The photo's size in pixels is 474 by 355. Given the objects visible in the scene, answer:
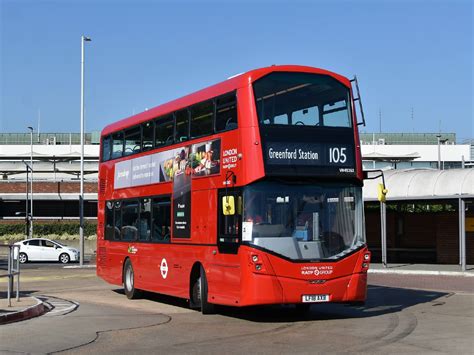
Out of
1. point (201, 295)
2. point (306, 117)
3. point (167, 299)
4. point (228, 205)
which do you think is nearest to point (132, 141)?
point (167, 299)

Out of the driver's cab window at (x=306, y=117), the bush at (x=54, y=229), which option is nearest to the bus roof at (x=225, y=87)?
the driver's cab window at (x=306, y=117)

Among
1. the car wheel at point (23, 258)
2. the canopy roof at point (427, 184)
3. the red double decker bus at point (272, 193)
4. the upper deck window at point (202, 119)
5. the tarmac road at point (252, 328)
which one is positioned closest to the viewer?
the tarmac road at point (252, 328)

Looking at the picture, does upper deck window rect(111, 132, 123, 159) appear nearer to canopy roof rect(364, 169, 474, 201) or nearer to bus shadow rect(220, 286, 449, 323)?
bus shadow rect(220, 286, 449, 323)

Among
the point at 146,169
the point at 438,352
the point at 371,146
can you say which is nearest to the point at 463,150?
the point at 371,146

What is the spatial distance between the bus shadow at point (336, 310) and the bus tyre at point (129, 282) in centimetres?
407

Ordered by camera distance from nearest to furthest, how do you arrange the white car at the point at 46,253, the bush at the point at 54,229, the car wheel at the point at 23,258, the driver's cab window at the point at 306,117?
1. the driver's cab window at the point at 306,117
2. the car wheel at the point at 23,258
3. the white car at the point at 46,253
4. the bush at the point at 54,229

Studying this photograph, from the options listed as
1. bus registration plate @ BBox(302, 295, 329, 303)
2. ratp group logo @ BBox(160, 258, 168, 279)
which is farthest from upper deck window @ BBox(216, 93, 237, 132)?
ratp group logo @ BBox(160, 258, 168, 279)

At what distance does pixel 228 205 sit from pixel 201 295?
235 centimetres

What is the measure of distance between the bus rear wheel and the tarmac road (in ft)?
0.65

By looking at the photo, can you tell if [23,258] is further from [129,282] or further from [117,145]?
[129,282]

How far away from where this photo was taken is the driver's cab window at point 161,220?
687 inches

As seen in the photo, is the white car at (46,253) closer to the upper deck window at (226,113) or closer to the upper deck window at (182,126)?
the upper deck window at (182,126)

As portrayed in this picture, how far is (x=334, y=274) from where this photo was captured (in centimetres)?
1422

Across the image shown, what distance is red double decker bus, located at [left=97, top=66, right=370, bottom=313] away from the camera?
549 inches
